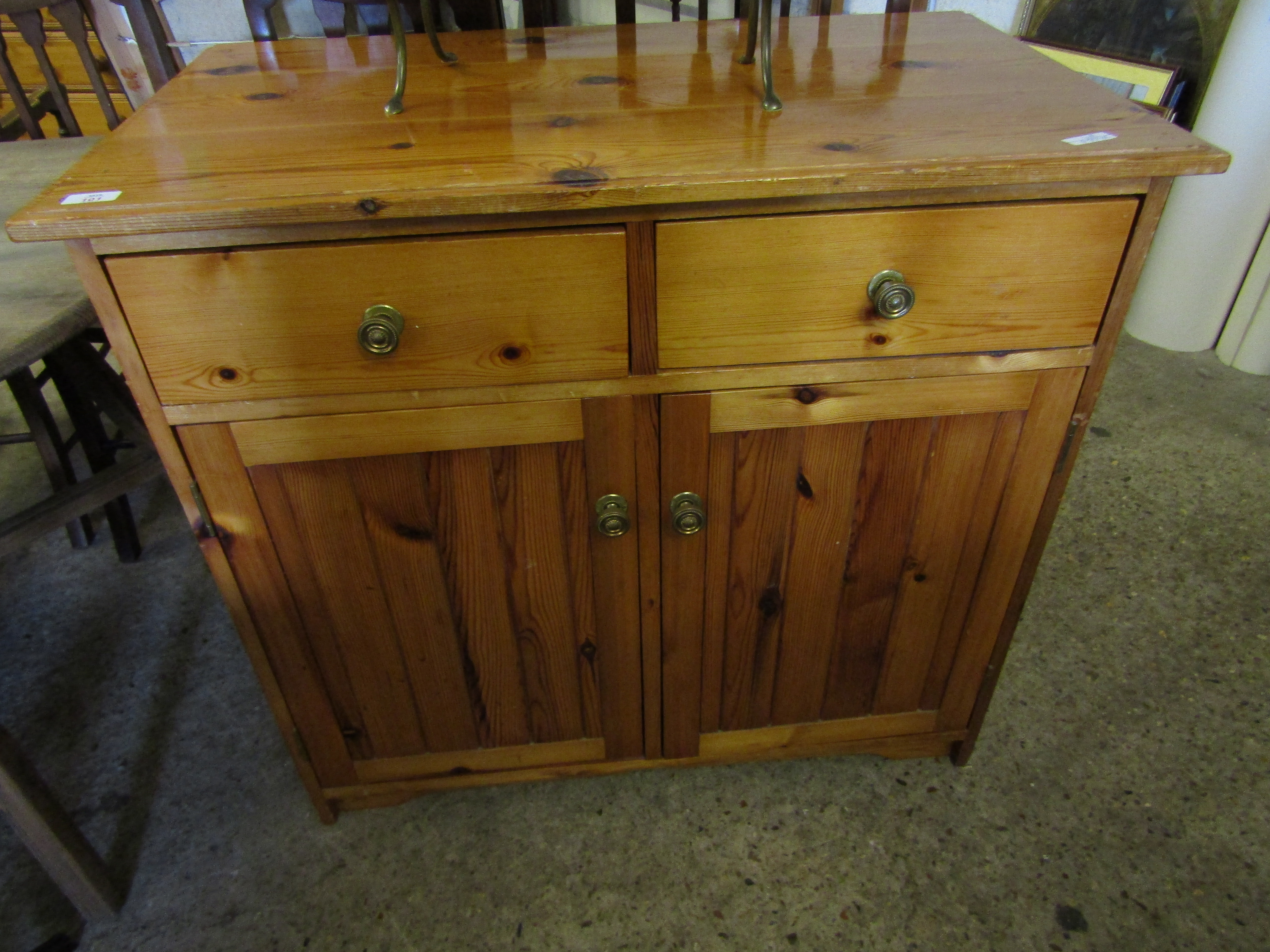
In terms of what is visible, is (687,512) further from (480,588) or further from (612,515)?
(480,588)

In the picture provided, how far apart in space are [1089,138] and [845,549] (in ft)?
1.63

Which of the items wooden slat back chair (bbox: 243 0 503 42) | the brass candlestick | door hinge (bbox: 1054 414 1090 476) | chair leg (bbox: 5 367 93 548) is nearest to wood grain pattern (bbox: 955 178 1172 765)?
door hinge (bbox: 1054 414 1090 476)

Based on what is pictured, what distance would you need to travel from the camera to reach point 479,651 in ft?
3.57

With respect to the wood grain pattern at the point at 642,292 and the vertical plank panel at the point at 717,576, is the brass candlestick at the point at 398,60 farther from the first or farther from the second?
the vertical plank panel at the point at 717,576

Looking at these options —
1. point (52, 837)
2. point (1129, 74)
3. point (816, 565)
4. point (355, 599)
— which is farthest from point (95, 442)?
point (1129, 74)

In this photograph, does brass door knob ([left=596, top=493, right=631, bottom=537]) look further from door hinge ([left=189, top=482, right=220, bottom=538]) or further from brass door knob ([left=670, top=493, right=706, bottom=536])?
door hinge ([left=189, top=482, right=220, bottom=538])

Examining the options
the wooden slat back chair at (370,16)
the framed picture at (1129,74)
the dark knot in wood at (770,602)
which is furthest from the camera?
the framed picture at (1129,74)

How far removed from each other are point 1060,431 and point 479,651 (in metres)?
0.73

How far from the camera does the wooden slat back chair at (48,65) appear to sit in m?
1.50

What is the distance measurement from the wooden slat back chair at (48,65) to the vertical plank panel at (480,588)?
1152 millimetres

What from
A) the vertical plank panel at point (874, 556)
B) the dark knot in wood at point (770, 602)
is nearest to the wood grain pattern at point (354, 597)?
the dark knot in wood at point (770, 602)

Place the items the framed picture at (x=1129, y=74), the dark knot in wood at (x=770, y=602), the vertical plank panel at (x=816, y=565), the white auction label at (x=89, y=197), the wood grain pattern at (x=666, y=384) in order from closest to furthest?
the white auction label at (x=89, y=197) → the wood grain pattern at (x=666, y=384) → the vertical plank panel at (x=816, y=565) → the dark knot in wood at (x=770, y=602) → the framed picture at (x=1129, y=74)

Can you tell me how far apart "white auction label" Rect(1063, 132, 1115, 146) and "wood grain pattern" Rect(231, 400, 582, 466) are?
1.71 feet

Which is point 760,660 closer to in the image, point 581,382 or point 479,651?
point 479,651
